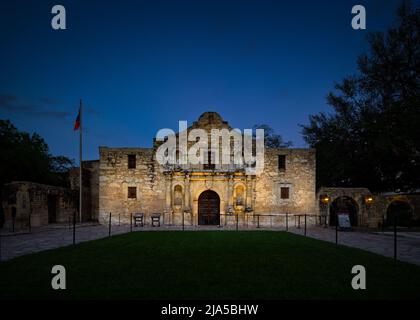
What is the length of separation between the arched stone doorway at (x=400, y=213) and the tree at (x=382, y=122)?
2.47 m

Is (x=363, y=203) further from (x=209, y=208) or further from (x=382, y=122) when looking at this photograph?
(x=209, y=208)

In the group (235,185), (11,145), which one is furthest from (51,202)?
(235,185)

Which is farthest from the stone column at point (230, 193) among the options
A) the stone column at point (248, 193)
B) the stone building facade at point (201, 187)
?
the stone column at point (248, 193)

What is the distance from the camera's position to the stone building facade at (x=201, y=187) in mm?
26219

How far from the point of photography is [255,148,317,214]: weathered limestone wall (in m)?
26.4

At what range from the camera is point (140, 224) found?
25.6 meters

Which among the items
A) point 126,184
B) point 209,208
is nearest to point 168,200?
point 209,208

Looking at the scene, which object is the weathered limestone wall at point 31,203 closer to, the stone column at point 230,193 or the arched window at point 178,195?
the arched window at point 178,195

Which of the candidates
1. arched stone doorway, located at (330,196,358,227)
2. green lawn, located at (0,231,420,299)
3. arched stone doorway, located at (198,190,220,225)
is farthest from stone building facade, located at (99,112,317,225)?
green lawn, located at (0,231,420,299)

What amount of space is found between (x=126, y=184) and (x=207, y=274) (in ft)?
65.9

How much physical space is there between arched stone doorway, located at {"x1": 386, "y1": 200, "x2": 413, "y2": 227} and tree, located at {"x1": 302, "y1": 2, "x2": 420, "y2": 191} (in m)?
2.47

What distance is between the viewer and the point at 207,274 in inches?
297
